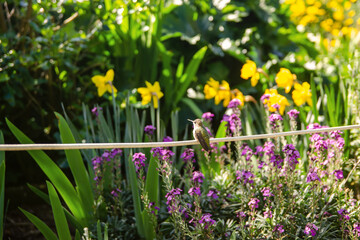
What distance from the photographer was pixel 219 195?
2031 millimetres

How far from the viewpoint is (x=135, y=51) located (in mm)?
3506

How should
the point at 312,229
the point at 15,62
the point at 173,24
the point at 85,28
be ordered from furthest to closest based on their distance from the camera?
the point at 173,24 → the point at 85,28 → the point at 15,62 → the point at 312,229

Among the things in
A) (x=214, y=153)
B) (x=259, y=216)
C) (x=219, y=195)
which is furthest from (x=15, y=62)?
(x=259, y=216)

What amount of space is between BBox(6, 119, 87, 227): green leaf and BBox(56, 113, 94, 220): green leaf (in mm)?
46

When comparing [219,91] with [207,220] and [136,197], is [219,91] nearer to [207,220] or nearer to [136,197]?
[136,197]

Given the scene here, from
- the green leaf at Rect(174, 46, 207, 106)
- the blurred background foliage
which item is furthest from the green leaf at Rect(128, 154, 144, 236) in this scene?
the green leaf at Rect(174, 46, 207, 106)

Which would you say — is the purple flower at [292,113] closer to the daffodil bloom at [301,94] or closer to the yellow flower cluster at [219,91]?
the daffodil bloom at [301,94]

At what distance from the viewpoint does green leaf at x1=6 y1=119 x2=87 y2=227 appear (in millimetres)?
1846

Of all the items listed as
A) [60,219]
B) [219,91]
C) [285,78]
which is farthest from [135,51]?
[60,219]

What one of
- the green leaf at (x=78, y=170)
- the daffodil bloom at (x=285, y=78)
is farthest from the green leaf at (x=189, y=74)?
the green leaf at (x=78, y=170)

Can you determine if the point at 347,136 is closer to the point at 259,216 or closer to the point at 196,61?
the point at 259,216

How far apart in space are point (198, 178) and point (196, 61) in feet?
5.40

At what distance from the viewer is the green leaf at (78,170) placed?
6.25 feet

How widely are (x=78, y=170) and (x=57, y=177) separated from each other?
116 millimetres
